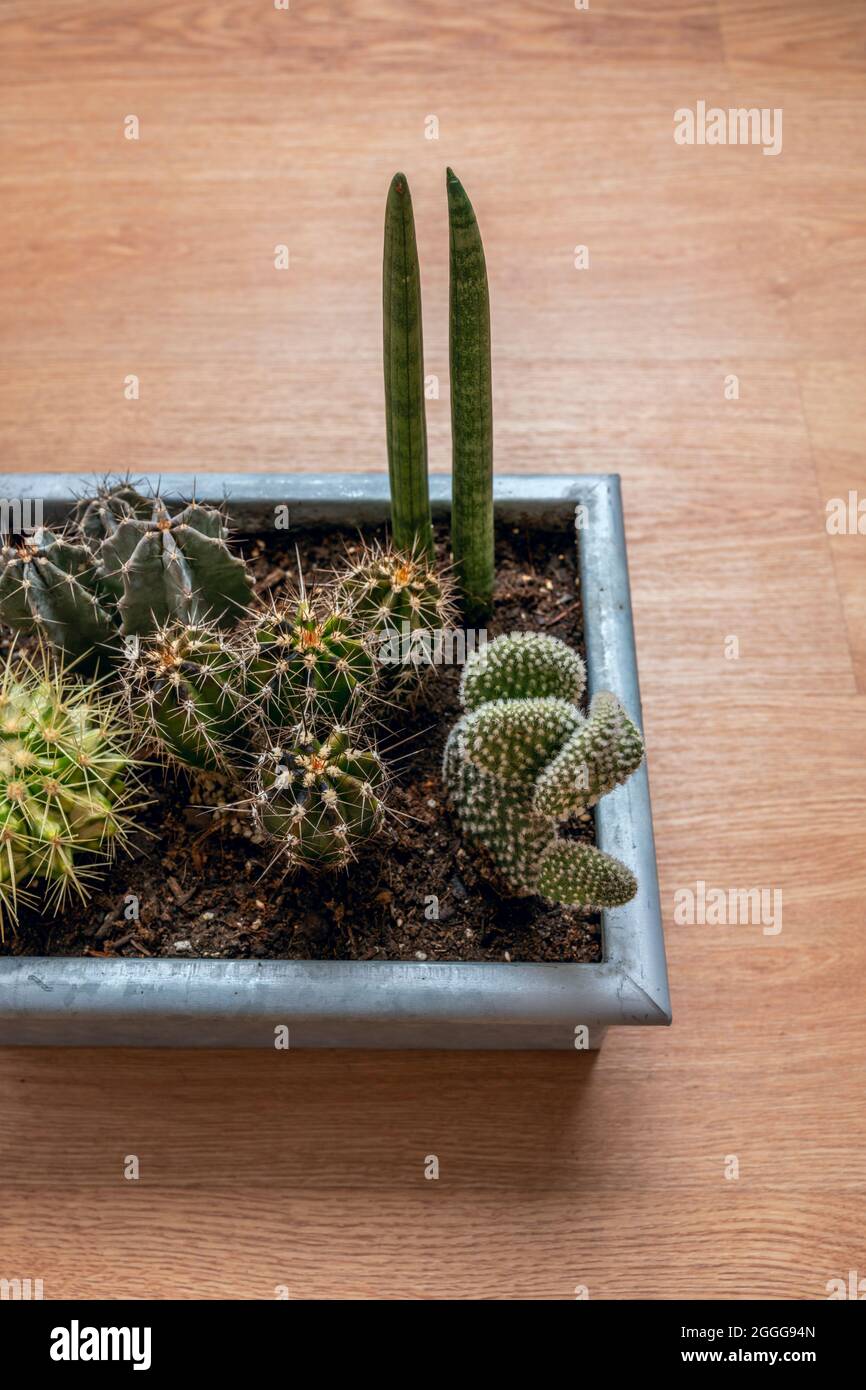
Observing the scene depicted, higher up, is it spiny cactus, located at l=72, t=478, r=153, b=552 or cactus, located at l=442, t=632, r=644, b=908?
spiny cactus, located at l=72, t=478, r=153, b=552

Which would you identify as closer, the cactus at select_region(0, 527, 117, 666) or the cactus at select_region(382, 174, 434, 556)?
the cactus at select_region(382, 174, 434, 556)

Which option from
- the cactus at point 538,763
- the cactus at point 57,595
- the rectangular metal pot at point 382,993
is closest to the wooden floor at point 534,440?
the rectangular metal pot at point 382,993

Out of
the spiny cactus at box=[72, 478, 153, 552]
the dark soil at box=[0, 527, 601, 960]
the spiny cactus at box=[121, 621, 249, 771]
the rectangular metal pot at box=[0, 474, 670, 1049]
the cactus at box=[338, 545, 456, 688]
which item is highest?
the spiny cactus at box=[72, 478, 153, 552]

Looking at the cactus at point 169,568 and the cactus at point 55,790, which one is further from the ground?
the cactus at point 169,568

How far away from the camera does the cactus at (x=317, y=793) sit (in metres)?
0.74

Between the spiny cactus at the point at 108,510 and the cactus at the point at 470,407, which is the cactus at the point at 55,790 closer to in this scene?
the spiny cactus at the point at 108,510

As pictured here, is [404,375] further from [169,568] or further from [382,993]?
[382,993]

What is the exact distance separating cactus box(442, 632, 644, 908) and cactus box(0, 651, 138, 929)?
240mm

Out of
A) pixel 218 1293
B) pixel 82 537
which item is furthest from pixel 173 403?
pixel 218 1293

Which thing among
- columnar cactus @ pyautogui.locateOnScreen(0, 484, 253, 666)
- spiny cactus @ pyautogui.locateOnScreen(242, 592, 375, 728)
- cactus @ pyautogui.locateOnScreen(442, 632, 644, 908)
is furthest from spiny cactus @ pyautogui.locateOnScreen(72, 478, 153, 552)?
cactus @ pyautogui.locateOnScreen(442, 632, 644, 908)

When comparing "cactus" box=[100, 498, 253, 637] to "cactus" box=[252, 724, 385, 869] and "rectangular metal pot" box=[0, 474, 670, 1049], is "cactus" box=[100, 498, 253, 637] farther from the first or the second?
"rectangular metal pot" box=[0, 474, 670, 1049]

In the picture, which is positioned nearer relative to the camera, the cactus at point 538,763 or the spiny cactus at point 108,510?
the cactus at point 538,763

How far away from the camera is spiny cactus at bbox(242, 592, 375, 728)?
0.77m

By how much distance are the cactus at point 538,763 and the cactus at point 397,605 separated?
0.04 meters
